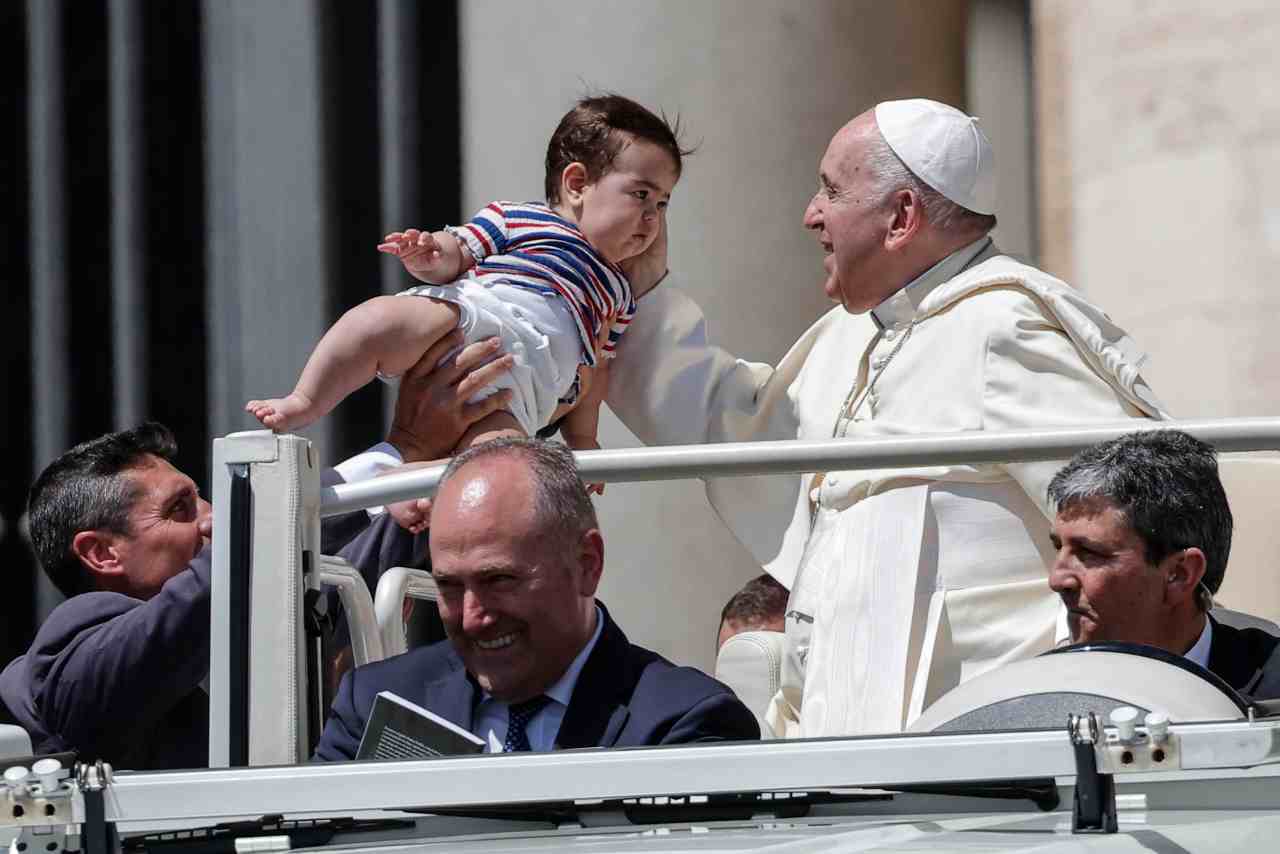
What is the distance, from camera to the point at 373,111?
9.88 m

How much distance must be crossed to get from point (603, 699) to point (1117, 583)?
894 millimetres

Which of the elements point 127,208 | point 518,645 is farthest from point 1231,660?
point 127,208

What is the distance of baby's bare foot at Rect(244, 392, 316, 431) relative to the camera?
4.11 metres

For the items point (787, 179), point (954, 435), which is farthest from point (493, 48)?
point (954, 435)

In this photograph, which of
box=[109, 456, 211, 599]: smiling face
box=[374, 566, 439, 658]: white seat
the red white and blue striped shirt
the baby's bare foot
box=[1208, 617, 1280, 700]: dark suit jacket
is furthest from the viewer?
the red white and blue striped shirt

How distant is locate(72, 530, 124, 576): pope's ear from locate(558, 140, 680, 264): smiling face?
1.07m

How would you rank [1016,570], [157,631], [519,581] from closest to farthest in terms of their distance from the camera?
[519,581]
[157,631]
[1016,570]

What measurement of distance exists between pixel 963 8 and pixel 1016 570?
147 inches

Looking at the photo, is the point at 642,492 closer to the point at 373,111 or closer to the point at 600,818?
the point at 373,111

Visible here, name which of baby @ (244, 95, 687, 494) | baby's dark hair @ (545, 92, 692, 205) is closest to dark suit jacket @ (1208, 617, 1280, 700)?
baby @ (244, 95, 687, 494)

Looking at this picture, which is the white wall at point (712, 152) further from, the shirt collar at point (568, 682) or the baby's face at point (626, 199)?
the shirt collar at point (568, 682)

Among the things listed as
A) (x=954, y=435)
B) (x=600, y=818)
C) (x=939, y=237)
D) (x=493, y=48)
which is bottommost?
(x=600, y=818)

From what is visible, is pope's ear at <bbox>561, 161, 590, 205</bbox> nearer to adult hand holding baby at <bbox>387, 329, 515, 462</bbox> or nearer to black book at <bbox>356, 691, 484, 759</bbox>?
adult hand holding baby at <bbox>387, 329, 515, 462</bbox>

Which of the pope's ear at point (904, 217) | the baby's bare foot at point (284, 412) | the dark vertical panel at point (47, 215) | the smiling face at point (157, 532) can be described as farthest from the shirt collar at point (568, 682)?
the dark vertical panel at point (47, 215)
